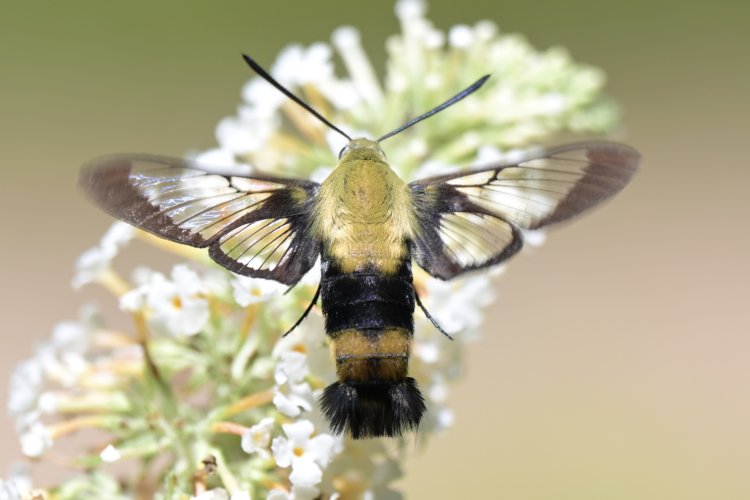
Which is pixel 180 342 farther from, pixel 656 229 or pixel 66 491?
pixel 656 229

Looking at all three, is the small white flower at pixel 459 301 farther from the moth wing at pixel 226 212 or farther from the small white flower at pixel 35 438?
the small white flower at pixel 35 438

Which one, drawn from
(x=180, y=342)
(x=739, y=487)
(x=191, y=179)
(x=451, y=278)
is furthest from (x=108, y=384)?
(x=739, y=487)

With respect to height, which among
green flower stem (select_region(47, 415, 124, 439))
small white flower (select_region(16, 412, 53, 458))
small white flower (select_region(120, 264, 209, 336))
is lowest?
small white flower (select_region(16, 412, 53, 458))

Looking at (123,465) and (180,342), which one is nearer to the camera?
(180,342)

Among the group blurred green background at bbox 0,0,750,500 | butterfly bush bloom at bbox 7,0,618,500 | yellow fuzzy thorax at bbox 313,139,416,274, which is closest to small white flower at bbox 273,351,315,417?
butterfly bush bloom at bbox 7,0,618,500

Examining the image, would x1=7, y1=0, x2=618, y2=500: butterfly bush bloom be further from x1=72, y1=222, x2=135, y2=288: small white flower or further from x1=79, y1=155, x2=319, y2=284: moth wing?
x1=79, y1=155, x2=319, y2=284: moth wing

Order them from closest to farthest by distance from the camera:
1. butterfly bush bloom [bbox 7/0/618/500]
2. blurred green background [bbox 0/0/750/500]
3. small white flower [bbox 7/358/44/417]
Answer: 1. butterfly bush bloom [bbox 7/0/618/500]
2. small white flower [bbox 7/358/44/417]
3. blurred green background [bbox 0/0/750/500]

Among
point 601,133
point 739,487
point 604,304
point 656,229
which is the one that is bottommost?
point 601,133

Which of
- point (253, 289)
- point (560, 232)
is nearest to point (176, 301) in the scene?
point (253, 289)
